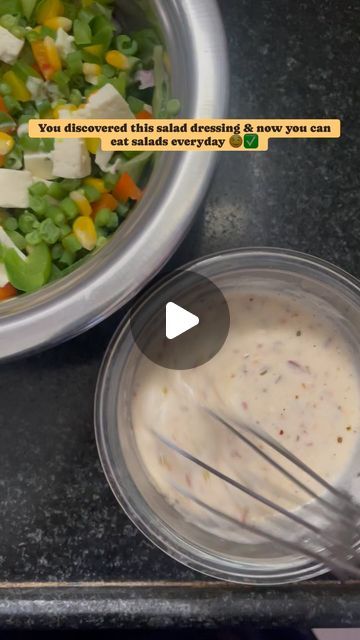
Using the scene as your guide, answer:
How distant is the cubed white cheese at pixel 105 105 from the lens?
0.87 m

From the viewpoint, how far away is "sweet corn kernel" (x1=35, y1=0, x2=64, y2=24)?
904 mm

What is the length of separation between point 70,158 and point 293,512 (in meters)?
0.55

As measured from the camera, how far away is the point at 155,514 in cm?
94

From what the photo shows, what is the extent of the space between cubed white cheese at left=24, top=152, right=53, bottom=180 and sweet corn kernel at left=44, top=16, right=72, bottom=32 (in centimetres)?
16

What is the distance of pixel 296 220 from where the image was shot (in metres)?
1.01

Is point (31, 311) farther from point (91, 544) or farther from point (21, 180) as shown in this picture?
point (91, 544)

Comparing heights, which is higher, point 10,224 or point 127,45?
point 127,45

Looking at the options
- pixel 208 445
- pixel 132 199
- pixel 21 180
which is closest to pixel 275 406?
pixel 208 445

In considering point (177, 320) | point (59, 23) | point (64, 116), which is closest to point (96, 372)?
point (177, 320)

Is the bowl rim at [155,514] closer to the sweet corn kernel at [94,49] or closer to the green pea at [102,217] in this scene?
the green pea at [102,217]

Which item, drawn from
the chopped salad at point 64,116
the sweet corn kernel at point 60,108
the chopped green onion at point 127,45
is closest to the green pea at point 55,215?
the chopped salad at point 64,116

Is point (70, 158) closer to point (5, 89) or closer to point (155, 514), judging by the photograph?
point (5, 89)

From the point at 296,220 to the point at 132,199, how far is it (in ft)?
0.82
